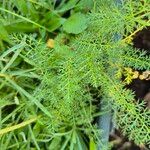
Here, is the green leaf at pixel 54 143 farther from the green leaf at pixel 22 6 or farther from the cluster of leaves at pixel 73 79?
the green leaf at pixel 22 6

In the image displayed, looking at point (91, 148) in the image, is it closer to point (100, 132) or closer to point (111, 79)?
point (100, 132)

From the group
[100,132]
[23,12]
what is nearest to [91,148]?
[100,132]

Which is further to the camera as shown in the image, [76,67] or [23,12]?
[23,12]

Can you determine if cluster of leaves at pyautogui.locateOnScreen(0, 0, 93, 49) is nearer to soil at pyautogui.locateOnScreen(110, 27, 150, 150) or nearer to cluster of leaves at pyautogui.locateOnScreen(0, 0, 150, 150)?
cluster of leaves at pyautogui.locateOnScreen(0, 0, 150, 150)

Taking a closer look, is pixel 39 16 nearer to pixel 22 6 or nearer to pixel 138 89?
pixel 22 6

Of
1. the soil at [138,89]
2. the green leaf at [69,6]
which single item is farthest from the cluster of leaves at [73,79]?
the soil at [138,89]

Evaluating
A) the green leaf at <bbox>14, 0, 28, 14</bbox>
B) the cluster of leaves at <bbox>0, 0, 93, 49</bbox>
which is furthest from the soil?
the green leaf at <bbox>14, 0, 28, 14</bbox>
